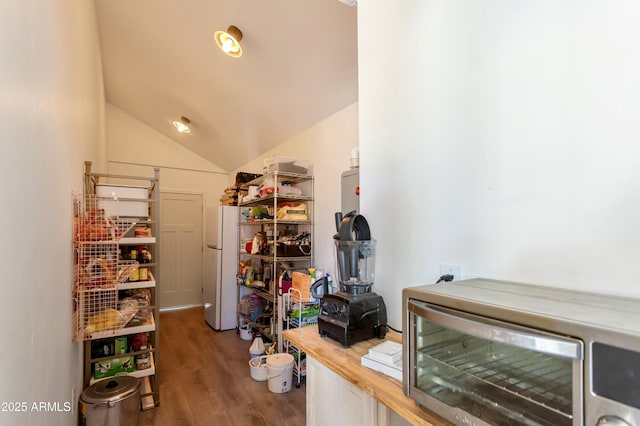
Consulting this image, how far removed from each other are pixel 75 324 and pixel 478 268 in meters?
2.15

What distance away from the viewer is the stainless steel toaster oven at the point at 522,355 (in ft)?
1.69

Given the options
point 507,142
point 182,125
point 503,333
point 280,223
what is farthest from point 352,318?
point 182,125

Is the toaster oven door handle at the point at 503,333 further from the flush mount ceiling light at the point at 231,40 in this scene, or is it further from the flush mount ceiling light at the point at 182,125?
the flush mount ceiling light at the point at 182,125

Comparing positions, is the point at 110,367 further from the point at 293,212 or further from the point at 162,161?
the point at 162,161

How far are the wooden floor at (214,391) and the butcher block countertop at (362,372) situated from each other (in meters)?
1.36

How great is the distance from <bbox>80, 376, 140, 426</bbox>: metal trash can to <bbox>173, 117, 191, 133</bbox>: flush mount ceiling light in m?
3.48

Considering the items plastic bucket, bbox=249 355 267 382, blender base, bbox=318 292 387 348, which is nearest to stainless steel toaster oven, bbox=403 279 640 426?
blender base, bbox=318 292 387 348

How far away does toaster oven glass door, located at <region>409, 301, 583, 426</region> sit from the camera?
0.60 metres

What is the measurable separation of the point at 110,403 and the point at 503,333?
2235 mm

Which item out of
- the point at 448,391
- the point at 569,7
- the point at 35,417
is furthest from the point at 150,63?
the point at 448,391

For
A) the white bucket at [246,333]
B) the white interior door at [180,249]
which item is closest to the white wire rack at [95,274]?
the white bucket at [246,333]

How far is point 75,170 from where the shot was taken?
74.2 inches

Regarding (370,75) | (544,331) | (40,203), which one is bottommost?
(544,331)

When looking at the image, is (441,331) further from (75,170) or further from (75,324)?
(75,170)
